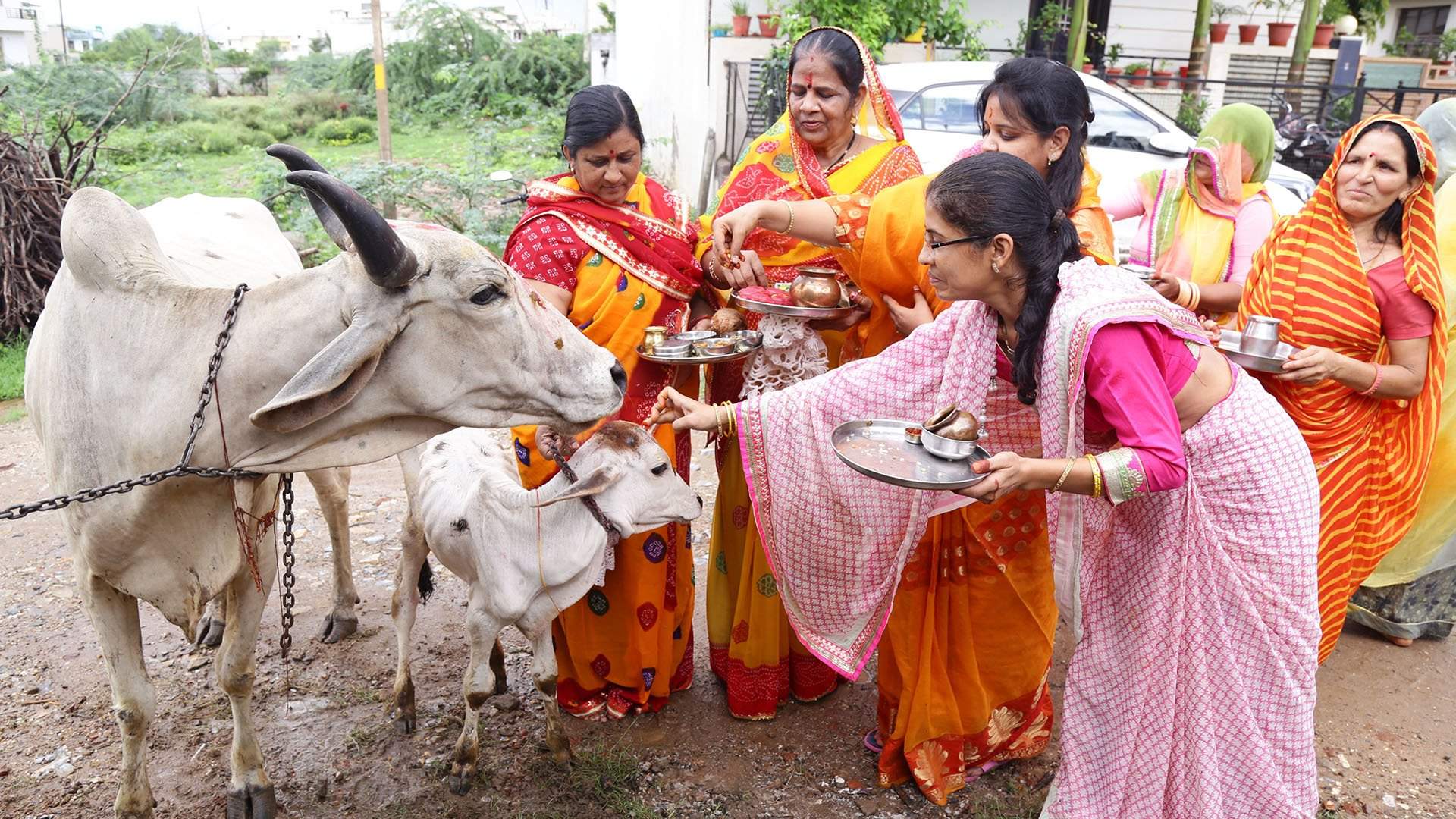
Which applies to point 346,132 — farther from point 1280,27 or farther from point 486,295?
point 486,295

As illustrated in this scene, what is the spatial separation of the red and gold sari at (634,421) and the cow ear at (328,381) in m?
1.04

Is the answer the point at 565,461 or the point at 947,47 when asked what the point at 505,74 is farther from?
the point at 565,461

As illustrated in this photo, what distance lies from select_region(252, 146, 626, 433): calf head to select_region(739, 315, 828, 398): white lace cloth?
796 millimetres

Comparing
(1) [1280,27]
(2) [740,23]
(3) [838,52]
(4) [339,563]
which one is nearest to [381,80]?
(2) [740,23]

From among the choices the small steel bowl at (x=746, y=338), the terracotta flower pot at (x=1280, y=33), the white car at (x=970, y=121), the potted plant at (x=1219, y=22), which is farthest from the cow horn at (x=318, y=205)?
the terracotta flower pot at (x=1280, y=33)

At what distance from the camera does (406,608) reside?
365 centimetres

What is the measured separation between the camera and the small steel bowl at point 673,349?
3.05 meters

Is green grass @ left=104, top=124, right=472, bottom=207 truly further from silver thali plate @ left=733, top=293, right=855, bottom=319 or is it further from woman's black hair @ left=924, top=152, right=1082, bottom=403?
woman's black hair @ left=924, top=152, right=1082, bottom=403

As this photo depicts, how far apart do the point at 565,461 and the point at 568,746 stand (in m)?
1.03

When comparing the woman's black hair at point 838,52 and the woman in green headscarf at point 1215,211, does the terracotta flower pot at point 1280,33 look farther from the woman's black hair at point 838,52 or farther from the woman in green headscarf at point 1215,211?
the woman's black hair at point 838,52

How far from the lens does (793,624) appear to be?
317cm

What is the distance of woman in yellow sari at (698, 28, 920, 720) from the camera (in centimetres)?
326

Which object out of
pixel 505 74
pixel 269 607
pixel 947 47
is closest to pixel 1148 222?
pixel 269 607

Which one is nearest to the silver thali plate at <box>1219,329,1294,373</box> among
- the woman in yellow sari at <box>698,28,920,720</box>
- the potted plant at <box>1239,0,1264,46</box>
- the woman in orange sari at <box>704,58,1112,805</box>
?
the woman in orange sari at <box>704,58,1112,805</box>
